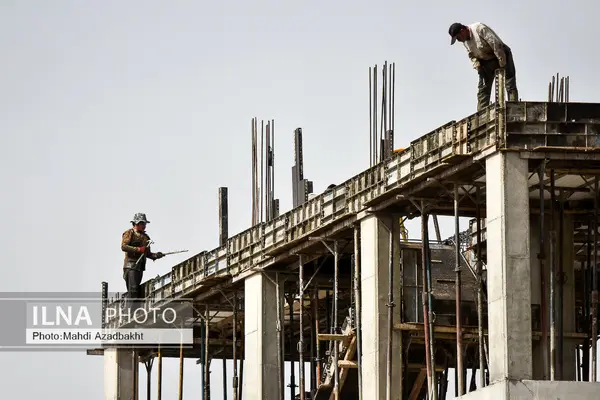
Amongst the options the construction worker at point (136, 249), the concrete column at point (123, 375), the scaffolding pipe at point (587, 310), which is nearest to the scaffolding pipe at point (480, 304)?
the scaffolding pipe at point (587, 310)

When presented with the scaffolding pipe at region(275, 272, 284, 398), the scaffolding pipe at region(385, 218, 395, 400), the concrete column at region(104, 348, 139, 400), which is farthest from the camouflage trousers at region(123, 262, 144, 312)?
the scaffolding pipe at region(385, 218, 395, 400)

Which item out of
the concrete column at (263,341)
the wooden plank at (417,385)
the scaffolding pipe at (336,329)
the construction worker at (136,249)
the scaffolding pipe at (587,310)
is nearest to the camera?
the scaffolding pipe at (587,310)

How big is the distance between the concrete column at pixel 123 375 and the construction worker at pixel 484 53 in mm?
32693

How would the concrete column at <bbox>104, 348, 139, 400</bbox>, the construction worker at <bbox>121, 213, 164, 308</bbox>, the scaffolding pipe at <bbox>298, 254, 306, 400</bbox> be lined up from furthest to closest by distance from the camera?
the concrete column at <bbox>104, 348, 139, 400</bbox>, the construction worker at <bbox>121, 213, 164, 308</bbox>, the scaffolding pipe at <bbox>298, 254, 306, 400</bbox>

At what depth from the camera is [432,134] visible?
73812 millimetres

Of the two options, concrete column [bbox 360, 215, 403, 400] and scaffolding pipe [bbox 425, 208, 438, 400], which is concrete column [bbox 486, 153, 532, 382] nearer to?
scaffolding pipe [bbox 425, 208, 438, 400]

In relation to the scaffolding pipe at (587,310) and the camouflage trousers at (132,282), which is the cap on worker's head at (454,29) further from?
the camouflage trousers at (132,282)

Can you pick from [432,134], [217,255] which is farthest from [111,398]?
[432,134]

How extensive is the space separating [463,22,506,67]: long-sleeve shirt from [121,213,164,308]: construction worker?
87.2ft

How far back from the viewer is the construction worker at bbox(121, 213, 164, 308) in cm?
9694

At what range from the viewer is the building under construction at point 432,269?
69625mm

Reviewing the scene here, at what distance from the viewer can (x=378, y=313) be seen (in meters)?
77.1

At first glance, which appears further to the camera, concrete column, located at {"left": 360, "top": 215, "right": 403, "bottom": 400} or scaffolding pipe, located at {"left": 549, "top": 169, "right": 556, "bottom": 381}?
Result: concrete column, located at {"left": 360, "top": 215, "right": 403, "bottom": 400}

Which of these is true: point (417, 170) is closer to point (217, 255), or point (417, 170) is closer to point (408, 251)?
point (408, 251)
